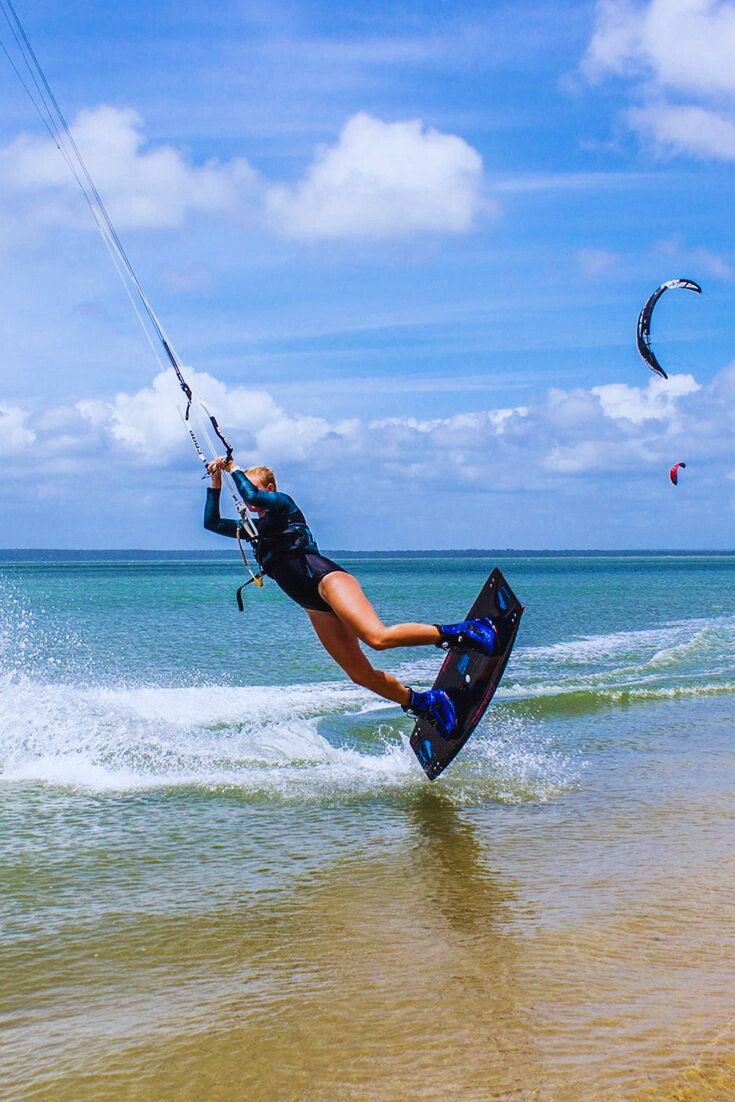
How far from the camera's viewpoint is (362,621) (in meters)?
6.38

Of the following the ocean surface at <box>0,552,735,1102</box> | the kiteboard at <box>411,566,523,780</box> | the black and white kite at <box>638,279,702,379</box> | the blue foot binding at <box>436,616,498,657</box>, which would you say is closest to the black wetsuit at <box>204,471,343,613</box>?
the blue foot binding at <box>436,616,498,657</box>

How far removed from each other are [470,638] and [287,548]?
4.26 ft

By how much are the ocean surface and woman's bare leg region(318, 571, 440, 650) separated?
1.16m

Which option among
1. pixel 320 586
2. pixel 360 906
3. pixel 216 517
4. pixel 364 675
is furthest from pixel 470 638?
pixel 360 906

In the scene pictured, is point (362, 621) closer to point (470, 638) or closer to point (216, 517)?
point (470, 638)

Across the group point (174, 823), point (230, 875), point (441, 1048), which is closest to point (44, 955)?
point (230, 875)

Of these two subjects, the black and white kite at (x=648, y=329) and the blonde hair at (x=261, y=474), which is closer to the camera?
the blonde hair at (x=261, y=474)

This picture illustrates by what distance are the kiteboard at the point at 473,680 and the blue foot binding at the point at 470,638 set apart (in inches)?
7.1

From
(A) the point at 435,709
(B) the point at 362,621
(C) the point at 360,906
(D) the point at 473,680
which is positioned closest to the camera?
(C) the point at 360,906

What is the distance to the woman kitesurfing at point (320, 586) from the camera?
21.2 feet

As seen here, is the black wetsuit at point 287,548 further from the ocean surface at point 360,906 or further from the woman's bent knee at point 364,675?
the ocean surface at point 360,906

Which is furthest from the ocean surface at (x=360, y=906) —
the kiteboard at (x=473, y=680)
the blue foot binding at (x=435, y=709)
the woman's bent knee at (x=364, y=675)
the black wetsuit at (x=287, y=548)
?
the black wetsuit at (x=287, y=548)

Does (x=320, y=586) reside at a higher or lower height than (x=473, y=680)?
higher

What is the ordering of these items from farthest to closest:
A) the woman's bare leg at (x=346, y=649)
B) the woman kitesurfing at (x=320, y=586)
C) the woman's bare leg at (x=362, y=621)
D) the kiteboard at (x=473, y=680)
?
1. the kiteboard at (x=473, y=680)
2. the woman's bare leg at (x=346, y=649)
3. the woman kitesurfing at (x=320, y=586)
4. the woman's bare leg at (x=362, y=621)
